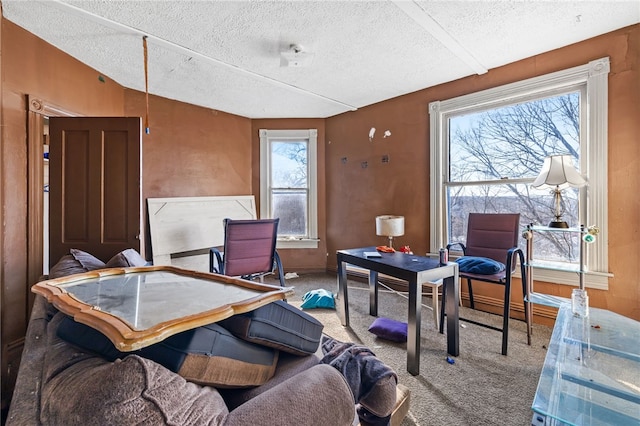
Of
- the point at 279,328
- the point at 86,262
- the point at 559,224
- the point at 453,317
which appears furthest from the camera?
the point at 559,224

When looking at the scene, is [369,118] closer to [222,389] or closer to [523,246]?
[523,246]

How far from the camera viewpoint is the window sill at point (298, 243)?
4.86 metres

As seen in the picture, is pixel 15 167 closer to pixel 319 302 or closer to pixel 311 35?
pixel 311 35

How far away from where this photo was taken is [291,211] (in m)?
4.97

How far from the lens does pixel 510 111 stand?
3.13m

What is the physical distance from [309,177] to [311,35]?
2.60 m

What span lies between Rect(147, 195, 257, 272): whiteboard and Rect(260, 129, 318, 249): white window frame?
557mm

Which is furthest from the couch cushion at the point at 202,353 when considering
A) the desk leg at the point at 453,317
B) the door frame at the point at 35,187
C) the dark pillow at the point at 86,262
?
the door frame at the point at 35,187

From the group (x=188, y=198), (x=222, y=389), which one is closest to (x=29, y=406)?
(x=222, y=389)

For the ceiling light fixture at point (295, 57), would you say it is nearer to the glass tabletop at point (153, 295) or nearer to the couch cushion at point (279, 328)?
the glass tabletop at point (153, 295)

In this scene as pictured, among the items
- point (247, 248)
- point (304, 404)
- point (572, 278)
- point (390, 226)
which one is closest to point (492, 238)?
point (572, 278)

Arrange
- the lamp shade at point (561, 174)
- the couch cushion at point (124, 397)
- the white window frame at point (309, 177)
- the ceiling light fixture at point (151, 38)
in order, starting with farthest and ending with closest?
the white window frame at point (309, 177), the lamp shade at point (561, 174), the ceiling light fixture at point (151, 38), the couch cushion at point (124, 397)

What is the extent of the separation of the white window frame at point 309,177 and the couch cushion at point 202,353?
3.95 metres

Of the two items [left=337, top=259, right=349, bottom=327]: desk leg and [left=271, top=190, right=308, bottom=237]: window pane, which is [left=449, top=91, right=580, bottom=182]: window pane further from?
[left=271, top=190, right=308, bottom=237]: window pane
